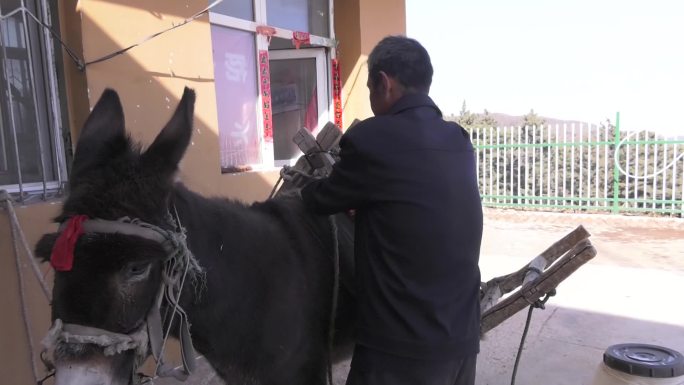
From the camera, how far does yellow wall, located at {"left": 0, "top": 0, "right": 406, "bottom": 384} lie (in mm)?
2967

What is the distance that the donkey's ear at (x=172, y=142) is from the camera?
157 centimetres

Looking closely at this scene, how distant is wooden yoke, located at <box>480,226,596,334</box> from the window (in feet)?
8.69

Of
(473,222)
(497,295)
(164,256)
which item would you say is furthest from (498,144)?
(164,256)

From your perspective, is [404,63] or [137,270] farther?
[404,63]

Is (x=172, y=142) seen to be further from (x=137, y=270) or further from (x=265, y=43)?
(x=265, y=43)

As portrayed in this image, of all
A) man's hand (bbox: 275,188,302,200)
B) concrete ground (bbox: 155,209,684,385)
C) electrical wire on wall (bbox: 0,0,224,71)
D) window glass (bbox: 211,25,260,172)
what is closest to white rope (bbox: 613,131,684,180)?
concrete ground (bbox: 155,209,684,385)

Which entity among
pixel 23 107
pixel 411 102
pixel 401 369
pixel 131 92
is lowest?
pixel 401 369

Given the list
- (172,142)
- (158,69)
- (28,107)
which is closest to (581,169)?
(158,69)

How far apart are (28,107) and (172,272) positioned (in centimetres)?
224

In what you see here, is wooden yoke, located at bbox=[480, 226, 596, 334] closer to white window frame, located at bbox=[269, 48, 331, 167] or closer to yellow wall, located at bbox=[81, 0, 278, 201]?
yellow wall, located at bbox=[81, 0, 278, 201]

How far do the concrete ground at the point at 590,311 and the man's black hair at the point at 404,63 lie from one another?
2343mm

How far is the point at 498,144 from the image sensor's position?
1218 cm

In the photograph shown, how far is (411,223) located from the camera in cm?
→ 183

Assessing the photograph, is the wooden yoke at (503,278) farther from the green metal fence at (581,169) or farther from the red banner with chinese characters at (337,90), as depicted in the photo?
the green metal fence at (581,169)
